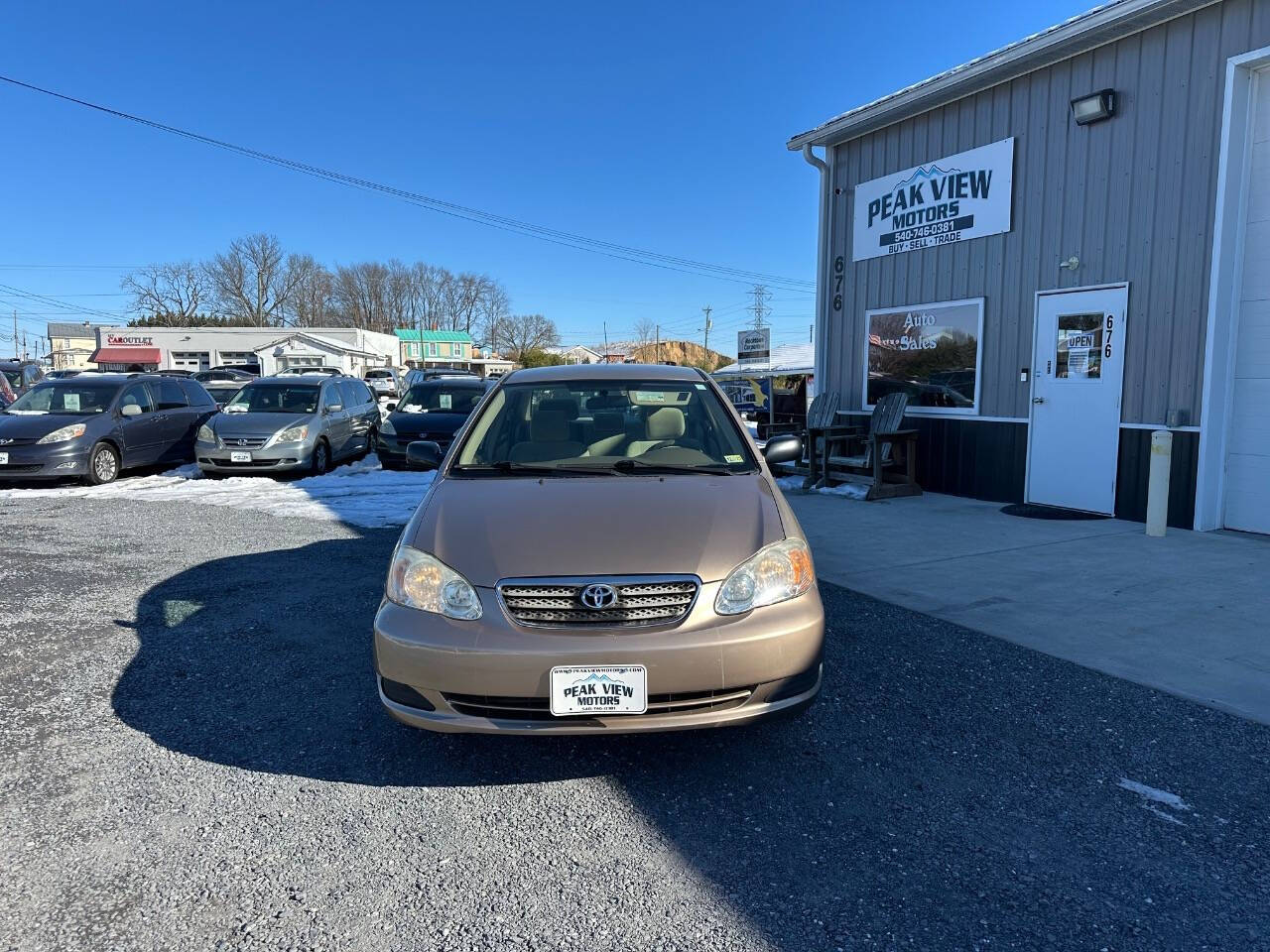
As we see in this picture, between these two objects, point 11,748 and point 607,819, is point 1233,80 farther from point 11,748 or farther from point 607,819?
point 11,748

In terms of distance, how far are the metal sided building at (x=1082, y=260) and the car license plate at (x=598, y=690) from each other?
21.5ft

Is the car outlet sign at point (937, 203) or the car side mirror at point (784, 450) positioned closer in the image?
the car side mirror at point (784, 450)

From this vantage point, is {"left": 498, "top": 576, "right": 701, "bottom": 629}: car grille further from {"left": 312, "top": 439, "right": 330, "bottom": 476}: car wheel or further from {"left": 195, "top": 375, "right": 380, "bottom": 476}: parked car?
{"left": 312, "top": 439, "right": 330, "bottom": 476}: car wheel

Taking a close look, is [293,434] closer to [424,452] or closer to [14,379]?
[424,452]

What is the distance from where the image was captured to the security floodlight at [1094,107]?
7.49 meters

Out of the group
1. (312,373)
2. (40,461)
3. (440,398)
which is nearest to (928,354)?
(440,398)

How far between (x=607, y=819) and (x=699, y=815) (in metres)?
0.31

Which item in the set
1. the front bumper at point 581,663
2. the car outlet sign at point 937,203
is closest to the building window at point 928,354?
the car outlet sign at point 937,203

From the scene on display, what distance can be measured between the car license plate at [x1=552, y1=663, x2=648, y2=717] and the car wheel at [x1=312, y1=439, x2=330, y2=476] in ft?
31.2

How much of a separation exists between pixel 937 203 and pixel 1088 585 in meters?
5.55

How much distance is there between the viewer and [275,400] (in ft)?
38.4

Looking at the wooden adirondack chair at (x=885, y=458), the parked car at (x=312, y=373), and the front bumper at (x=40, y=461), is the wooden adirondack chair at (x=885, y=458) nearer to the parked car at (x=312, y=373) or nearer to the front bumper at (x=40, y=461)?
the parked car at (x=312, y=373)

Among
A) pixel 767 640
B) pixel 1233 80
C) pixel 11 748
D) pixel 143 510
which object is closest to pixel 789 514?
pixel 767 640

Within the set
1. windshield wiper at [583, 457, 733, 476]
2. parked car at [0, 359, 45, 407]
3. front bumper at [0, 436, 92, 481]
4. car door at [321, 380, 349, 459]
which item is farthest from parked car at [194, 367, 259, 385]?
windshield wiper at [583, 457, 733, 476]
